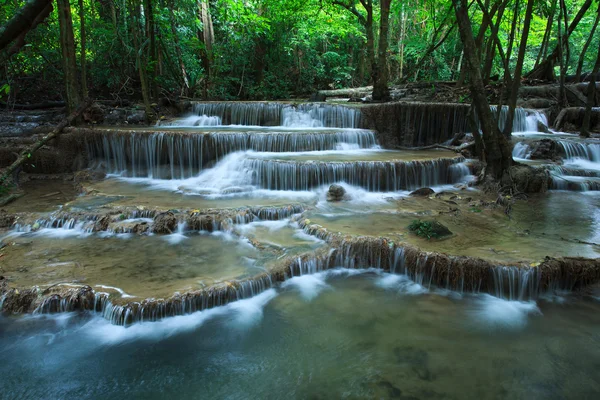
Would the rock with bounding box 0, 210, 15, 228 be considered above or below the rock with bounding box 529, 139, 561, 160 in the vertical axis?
below

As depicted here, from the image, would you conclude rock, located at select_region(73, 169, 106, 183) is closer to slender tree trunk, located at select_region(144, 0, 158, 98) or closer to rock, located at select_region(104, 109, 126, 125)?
rock, located at select_region(104, 109, 126, 125)

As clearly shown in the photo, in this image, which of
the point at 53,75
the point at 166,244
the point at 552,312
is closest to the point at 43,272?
the point at 166,244

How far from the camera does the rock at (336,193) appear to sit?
25.7ft

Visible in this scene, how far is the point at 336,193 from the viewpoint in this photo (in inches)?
308

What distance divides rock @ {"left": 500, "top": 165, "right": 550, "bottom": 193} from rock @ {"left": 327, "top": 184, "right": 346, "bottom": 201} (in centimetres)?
331

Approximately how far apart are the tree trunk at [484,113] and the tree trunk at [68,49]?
903cm

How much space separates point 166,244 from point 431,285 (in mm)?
3752

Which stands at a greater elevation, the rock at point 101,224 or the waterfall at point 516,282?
the rock at point 101,224

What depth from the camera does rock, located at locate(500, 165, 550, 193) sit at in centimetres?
798

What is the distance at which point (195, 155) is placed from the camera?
9680mm

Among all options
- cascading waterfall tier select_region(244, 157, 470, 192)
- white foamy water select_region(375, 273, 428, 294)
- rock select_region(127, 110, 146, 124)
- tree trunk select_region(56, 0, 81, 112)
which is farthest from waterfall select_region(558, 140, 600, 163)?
tree trunk select_region(56, 0, 81, 112)

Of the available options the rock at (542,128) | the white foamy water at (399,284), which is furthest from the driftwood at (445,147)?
the white foamy water at (399,284)

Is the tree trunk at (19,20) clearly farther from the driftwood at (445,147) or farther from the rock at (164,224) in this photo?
the driftwood at (445,147)

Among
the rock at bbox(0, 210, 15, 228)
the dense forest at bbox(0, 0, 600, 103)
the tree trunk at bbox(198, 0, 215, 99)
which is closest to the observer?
the rock at bbox(0, 210, 15, 228)
